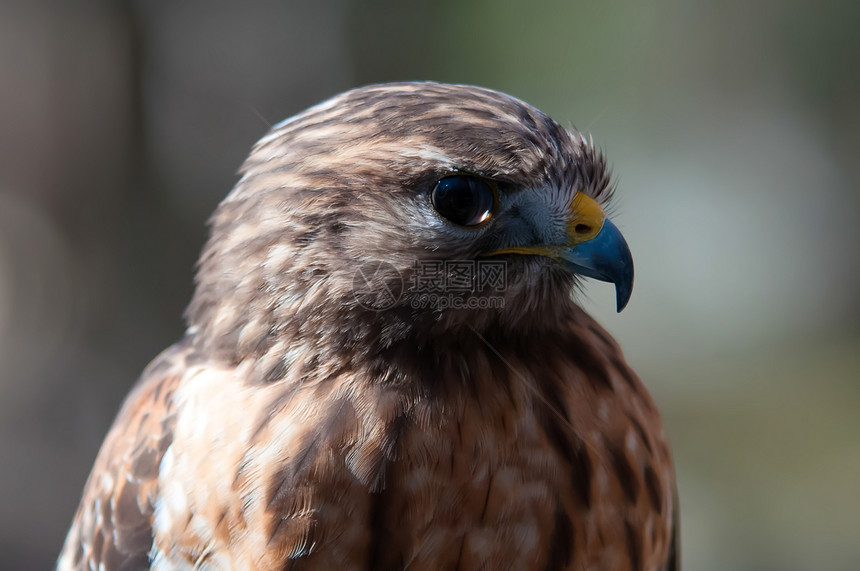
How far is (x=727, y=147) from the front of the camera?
602cm

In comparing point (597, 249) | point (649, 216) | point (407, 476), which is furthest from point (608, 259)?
point (649, 216)

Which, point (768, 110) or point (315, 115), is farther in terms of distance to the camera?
point (768, 110)

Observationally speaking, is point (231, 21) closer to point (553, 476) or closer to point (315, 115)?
point (315, 115)

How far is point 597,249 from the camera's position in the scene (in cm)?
163

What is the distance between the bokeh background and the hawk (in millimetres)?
3930

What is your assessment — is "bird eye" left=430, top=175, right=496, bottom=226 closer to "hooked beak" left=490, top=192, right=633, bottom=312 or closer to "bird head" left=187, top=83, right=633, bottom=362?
"bird head" left=187, top=83, right=633, bottom=362

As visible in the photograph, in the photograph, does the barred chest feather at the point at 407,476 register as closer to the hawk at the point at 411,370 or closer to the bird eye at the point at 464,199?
the hawk at the point at 411,370

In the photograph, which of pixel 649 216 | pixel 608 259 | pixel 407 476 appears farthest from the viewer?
pixel 649 216

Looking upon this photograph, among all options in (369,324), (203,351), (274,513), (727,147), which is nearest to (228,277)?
(203,351)

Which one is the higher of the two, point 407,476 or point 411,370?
point 411,370

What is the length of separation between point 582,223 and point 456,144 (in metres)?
0.34
